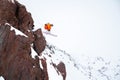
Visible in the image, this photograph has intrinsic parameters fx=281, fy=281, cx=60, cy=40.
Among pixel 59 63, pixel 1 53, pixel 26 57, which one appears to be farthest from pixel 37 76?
pixel 59 63

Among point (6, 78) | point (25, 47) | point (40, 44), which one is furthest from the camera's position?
point (40, 44)

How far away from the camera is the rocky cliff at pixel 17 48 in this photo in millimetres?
37594

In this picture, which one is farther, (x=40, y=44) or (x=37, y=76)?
(x=40, y=44)

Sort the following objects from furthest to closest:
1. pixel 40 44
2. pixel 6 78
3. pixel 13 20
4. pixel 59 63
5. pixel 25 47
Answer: pixel 59 63 → pixel 40 44 → pixel 13 20 → pixel 25 47 → pixel 6 78

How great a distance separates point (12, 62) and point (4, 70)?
1493 mm

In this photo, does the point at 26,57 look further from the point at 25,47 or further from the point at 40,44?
the point at 40,44

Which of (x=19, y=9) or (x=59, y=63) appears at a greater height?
(x=19, y=9)

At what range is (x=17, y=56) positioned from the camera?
38094 millimetres

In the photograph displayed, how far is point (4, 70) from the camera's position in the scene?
3719 centimetres

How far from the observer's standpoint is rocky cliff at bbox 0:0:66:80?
37594 mm

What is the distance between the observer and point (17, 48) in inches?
1511

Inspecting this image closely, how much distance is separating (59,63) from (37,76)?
1297 centimetres

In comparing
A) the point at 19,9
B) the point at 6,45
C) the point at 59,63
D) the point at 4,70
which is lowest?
the point at 59,63

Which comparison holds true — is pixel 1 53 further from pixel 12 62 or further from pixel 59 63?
pixel 59 63
